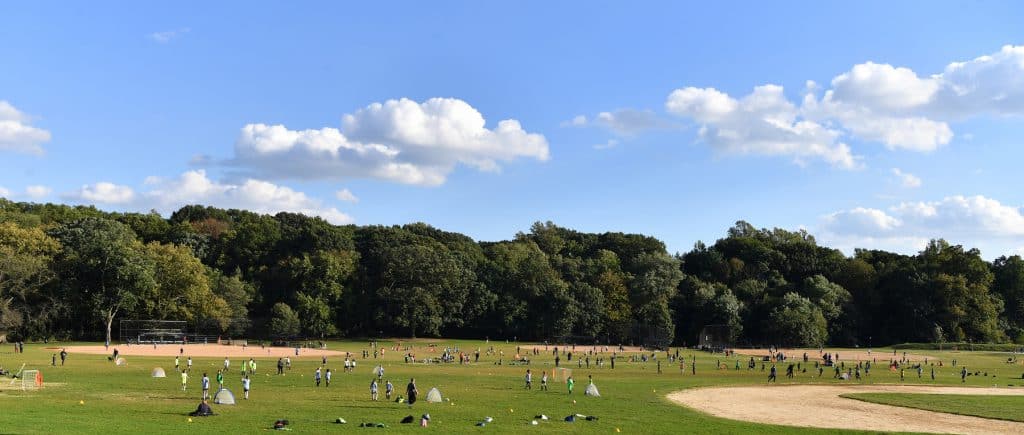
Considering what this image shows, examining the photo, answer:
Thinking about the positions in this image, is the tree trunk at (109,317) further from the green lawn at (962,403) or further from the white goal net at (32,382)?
the green lawn at (962,403)

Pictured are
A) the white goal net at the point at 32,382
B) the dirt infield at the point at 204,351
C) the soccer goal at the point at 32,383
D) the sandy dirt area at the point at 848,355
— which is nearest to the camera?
the soccer goal at the point at 32,383

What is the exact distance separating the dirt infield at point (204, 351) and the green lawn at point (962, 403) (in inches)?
2164

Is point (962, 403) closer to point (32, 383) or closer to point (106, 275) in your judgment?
point (32, 383)

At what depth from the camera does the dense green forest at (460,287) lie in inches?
3900

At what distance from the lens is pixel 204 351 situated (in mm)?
86188

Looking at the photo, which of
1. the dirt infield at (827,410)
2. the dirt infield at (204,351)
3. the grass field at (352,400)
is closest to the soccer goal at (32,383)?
the grass field at (352,400)

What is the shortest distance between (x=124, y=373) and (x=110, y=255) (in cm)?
4576

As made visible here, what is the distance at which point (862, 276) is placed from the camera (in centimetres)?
13850

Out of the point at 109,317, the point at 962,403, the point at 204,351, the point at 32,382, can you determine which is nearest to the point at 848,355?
the point at 962,403

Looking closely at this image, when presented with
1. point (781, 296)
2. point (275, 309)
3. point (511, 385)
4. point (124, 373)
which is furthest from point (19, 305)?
point (781, 296)

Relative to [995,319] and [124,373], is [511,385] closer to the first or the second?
[124,373]

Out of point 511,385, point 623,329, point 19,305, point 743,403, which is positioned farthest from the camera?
point 623,329

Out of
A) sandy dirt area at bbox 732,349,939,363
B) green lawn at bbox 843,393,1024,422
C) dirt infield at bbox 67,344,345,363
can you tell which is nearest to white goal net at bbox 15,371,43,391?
dirt infield at bbox 67,344,345,363

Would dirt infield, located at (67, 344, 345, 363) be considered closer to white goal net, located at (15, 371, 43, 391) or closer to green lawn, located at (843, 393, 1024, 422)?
white goal net, located at (15, 371, 43, 391)
